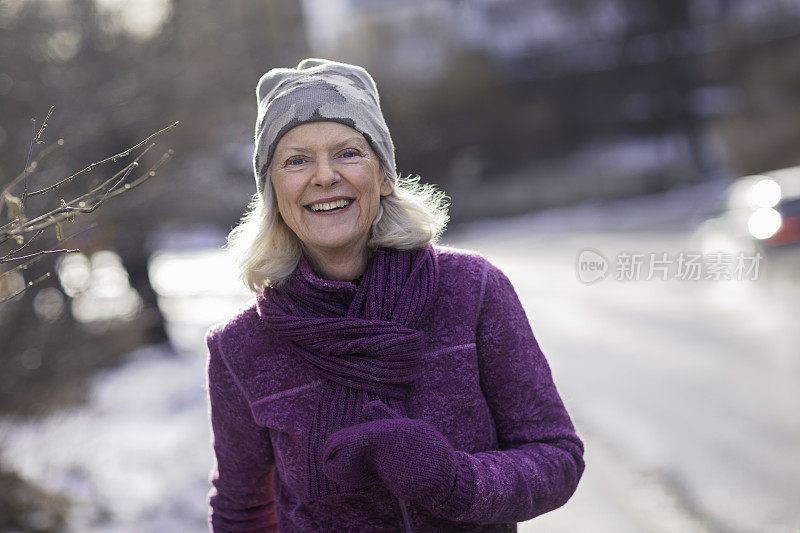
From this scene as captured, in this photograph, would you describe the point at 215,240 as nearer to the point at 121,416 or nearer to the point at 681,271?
the point at 681,271

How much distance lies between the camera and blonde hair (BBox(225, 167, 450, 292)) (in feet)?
7.16

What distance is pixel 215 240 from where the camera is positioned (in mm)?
29125

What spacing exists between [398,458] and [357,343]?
13.1 inches

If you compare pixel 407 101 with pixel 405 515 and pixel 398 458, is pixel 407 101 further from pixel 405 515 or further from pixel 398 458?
pixel 398 458

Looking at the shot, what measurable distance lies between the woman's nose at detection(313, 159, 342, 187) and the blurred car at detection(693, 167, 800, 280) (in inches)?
397

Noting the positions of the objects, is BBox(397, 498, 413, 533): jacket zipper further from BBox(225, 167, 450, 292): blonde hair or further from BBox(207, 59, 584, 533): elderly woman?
BBox(225, 167, 450, 292): blonde hair

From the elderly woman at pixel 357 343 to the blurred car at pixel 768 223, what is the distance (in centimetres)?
988

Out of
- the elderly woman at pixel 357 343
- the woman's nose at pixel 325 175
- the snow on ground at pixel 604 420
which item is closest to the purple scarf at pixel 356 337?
the elderly woman at pixel 357 343

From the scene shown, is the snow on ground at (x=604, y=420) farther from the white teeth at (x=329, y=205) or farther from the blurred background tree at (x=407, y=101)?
the white teeth at (x=329, y=205)

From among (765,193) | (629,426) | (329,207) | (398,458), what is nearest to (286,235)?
(329,207)

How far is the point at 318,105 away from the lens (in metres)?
2.03

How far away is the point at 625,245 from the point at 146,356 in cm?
1076

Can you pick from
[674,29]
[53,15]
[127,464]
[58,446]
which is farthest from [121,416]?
[674,29]

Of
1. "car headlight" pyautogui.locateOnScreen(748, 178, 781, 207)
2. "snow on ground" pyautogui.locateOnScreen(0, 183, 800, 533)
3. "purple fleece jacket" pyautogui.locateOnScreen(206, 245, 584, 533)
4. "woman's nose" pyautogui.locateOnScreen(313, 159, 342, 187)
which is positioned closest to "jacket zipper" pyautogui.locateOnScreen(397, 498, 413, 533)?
"purple fleece jacket" pyautogui.locateOnScreen(206, 245, 584, 533)
